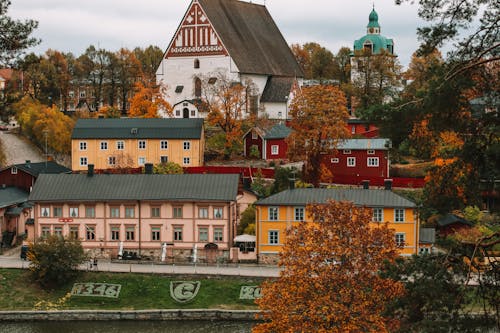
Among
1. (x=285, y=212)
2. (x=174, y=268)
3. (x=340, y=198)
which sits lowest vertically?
(x=174, y=268)

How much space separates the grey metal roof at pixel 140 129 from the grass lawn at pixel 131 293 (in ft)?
60.9

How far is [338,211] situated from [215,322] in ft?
36.2

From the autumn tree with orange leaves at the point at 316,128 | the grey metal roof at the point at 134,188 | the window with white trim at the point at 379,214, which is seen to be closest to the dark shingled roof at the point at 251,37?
the autumn tree with orange leaves at the point at 316,128

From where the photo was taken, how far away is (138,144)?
186ft

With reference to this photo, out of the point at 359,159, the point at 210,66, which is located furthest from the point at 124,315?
the point at 210,66

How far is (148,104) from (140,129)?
8059 millimetres

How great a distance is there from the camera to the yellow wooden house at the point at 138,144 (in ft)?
184

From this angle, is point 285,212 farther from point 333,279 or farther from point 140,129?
point 140,129

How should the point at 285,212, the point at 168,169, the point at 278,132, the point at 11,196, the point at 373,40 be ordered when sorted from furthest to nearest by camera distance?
the point at 373,40 < the point at 278,132 < the point at 168,169 < the point at 11,196 < the point at 285,212

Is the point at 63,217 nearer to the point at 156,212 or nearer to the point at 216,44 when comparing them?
the point at 156,212

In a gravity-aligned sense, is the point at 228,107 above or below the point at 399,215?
above

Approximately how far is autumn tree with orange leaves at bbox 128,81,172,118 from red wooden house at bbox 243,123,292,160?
9.41 metres

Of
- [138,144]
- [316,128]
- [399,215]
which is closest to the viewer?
[399,215]

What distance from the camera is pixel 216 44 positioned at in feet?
232
